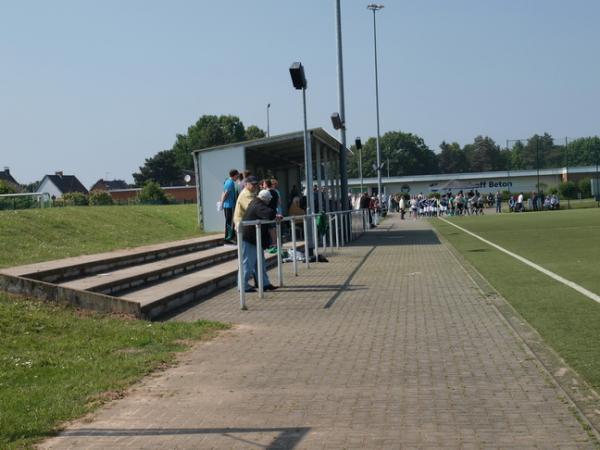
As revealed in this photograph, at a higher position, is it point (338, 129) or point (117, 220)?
point (338, 129)

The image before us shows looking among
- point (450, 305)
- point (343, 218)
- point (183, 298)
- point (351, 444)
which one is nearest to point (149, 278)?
point (183, 298)

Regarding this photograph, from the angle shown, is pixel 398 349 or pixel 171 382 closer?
pixel 171 382

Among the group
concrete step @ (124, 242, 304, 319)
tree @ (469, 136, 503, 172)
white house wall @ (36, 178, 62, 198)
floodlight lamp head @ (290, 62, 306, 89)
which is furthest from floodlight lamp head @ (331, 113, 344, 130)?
tree @ (469, 136, 503, 172)

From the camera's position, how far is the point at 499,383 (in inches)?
256

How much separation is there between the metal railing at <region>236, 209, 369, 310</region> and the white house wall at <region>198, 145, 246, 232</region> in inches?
144

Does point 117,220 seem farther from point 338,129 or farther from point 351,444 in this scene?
point 351,444

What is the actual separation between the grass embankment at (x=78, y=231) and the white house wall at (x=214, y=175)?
87cm

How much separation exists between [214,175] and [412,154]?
14413 cm

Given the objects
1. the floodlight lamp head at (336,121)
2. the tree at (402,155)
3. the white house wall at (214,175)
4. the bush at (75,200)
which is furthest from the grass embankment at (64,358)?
the tree at (402,155)

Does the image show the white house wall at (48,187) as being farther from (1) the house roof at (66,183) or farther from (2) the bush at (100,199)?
(2) the bush at (100,199)

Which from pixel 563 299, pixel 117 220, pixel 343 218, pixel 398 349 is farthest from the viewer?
pixel 117 220

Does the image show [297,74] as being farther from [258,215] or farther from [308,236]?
[258,215]

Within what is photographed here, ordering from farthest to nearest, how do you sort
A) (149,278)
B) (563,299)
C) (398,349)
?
(149,278) < (563,299) < (398,349)

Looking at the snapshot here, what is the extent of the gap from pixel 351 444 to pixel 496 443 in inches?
32.8
